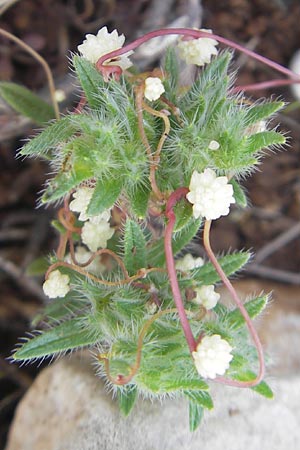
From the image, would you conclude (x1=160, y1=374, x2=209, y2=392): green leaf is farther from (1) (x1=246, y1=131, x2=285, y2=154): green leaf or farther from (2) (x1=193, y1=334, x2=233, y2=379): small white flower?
(1) (x1=246, y1=131, x2=285, y2=154): green leaf

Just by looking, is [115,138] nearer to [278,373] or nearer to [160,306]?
[160,306]

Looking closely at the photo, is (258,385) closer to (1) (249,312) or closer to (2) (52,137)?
(1) (249,312)

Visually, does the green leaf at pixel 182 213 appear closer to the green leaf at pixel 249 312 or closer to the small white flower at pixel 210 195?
the small white flower at pixel 210 195

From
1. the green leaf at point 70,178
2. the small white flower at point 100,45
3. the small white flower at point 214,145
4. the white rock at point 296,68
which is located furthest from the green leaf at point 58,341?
the white rock at point 296,68

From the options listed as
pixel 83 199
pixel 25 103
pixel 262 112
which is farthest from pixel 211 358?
pixel 25 103

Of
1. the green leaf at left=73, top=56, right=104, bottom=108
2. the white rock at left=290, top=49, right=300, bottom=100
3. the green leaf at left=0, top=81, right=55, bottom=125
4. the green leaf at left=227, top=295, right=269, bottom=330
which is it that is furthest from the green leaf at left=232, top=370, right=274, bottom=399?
the white rock at left=290, top=49, right=300, bottom=100

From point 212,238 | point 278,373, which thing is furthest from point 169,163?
point 212,238
